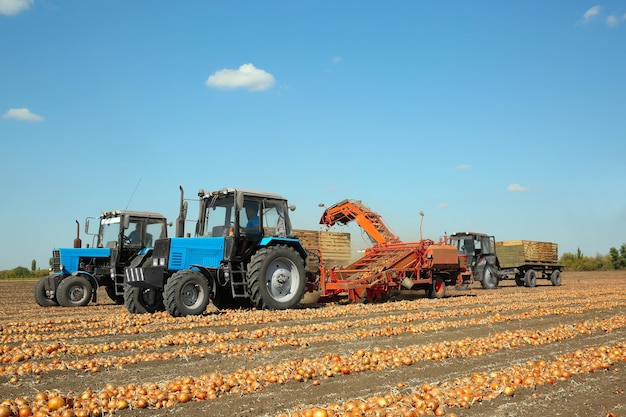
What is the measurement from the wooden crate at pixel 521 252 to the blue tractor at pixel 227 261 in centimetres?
1368

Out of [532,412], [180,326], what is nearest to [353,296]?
[180,326]

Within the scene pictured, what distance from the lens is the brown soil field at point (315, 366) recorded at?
13.0ft

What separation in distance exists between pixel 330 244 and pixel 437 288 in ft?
12.9

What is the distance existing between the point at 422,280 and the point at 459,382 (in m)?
8.70

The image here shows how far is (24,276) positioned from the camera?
37.2 meters

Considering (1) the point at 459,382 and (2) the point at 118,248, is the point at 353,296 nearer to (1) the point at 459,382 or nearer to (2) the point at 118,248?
(2) the point at 118,248

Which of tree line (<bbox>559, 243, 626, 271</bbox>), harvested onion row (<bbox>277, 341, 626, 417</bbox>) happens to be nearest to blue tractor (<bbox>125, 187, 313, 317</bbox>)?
harvested onion row (<bbox>277, 341, 626, 417</bbox>)

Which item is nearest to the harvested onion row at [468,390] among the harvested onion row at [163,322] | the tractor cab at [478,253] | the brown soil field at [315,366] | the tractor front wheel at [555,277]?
the brown soil field at [315,366]

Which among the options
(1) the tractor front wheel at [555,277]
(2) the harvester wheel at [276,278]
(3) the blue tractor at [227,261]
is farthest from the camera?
(1) the tractor front wheel at [555,277]

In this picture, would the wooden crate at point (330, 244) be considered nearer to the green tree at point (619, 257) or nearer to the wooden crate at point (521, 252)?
the wooden crate at point (521, 252)

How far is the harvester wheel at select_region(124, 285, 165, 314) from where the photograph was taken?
398 inches

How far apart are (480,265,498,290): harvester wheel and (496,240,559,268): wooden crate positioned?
2.07 meters

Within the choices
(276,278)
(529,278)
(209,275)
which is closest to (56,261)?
(209,275)

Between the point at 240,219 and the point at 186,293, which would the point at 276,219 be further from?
the point at 186,293
